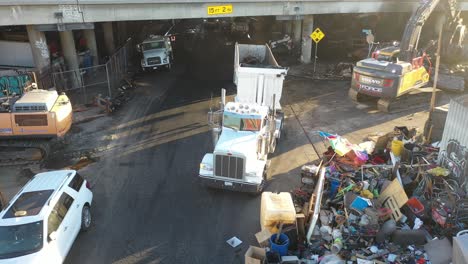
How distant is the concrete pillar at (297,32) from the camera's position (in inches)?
1254

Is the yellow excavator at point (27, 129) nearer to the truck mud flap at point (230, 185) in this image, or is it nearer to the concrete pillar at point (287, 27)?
the truck mud flap at point (230, 185)

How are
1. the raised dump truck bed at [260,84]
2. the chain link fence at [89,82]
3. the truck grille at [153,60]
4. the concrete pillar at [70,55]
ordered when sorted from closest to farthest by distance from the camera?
the raised dump truck bed at [260,84], the chain link fence at [89,82], the concrete pillar at [70,55], the truck grille at [153,60]

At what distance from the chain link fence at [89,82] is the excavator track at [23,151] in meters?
6.00

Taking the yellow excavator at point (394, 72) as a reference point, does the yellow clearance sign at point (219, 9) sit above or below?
above

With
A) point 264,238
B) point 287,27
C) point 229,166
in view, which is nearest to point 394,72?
point 229,166

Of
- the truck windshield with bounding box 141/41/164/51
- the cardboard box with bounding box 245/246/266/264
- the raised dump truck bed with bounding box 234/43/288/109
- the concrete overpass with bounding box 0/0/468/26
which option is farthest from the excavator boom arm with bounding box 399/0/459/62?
the cardboard box with bounding box 245/246/266/264

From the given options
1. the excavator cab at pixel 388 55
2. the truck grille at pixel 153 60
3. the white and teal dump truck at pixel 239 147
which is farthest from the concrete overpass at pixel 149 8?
the white and teal dump truck at pixel 239 147

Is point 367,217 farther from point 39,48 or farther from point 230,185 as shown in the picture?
point 39,48

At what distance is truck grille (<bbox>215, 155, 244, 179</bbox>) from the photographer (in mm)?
12984

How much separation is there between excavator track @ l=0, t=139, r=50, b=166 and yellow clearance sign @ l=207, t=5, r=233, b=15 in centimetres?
1338

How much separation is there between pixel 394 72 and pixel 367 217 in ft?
37.7

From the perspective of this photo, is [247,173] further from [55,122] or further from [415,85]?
[415,85]

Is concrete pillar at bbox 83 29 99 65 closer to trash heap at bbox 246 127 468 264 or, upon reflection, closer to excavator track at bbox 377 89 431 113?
excavator track at bbox 377 89 431 113

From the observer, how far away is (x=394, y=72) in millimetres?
20625
